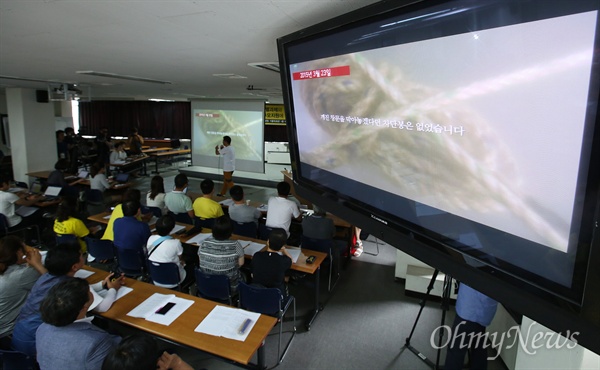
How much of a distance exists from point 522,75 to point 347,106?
85 centimetres

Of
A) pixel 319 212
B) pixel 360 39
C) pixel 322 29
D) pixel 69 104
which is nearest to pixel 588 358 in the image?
pixel 360 39

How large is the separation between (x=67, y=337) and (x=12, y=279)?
112 cm

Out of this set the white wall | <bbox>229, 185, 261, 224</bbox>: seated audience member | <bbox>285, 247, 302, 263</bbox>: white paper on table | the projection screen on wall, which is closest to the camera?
<bbox>285, 247, 302, 263</bbox>: white paper on table

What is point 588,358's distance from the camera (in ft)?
6.61

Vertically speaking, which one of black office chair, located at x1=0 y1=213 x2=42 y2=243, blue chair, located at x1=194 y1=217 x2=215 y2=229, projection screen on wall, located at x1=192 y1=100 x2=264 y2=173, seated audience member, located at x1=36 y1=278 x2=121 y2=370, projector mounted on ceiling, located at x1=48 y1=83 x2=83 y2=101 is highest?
projector mounted on ceiling, located at x1=48 y1=83 x2=83 y2=101

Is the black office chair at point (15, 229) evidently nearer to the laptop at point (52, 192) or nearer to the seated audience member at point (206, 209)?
the laptop at point (52, 192)

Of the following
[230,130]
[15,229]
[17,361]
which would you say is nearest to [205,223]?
[17,361]

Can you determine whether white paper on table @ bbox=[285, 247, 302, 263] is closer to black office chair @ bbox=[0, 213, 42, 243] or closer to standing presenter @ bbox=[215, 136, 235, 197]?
black office chair @ bbox=[0, 213, 42, 243]

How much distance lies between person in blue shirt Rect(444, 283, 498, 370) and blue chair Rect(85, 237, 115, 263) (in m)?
3.75

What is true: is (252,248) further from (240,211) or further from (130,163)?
(130,163)

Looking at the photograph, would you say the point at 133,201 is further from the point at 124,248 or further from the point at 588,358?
the point at 588,358

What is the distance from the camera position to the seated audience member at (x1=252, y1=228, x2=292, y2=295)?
3.14m

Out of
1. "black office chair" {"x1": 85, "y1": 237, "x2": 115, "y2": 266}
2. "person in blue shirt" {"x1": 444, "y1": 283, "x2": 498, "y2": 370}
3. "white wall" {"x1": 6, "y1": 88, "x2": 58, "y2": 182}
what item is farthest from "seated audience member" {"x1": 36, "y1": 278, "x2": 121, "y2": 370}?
"white wall" {"x1": 6, "y1": 88, "x2": 58, "y2": 182}

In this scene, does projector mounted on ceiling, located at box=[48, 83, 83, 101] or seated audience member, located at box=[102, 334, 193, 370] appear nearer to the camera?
seated audience member, located at box=[102, 334, 193, 370]
